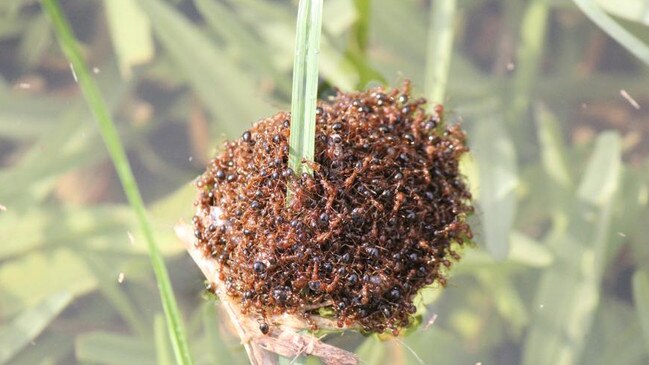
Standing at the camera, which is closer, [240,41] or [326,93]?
[326,93]

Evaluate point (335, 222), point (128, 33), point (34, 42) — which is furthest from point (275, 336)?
point (34, 42)

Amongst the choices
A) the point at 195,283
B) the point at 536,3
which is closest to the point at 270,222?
the point at 195,283

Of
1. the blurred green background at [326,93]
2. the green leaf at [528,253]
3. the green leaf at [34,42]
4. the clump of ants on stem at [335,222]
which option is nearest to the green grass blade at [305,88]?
the clump of ants on stem at [335,222]

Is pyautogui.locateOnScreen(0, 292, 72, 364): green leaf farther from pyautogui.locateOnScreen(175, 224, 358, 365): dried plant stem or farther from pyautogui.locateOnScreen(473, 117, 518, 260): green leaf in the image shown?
pyautogui.locateOnScreen(473, 117, 518, 260): green leaf

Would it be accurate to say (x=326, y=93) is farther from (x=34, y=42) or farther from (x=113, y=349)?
(x=34, y=42)

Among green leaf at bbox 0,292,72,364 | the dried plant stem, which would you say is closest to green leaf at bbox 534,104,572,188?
the dried plant stem
